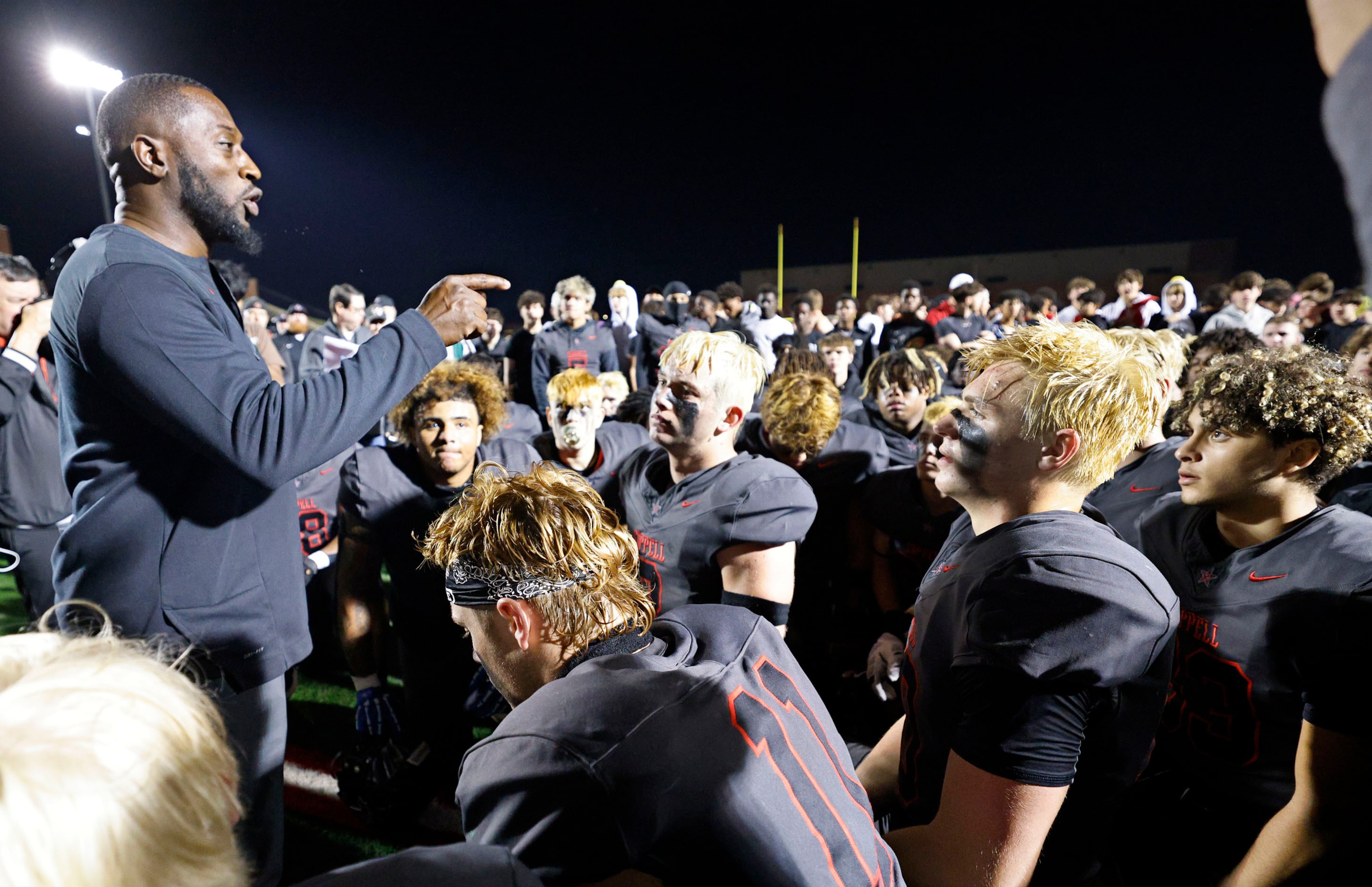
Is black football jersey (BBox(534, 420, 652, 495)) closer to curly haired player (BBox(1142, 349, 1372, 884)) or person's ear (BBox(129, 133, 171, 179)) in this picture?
person's ear (BBox(129, 133, 171, 179))

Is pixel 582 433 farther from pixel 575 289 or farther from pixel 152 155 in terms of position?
pixel 575 289

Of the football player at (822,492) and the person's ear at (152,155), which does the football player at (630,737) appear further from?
the football player at (822,492)

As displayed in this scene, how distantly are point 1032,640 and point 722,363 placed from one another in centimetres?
171

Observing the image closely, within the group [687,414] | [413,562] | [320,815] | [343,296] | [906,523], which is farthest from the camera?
[343,296]

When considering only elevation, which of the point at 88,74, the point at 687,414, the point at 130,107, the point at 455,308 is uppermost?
the point at 88,74

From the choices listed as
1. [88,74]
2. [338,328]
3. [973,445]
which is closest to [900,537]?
[973,445]

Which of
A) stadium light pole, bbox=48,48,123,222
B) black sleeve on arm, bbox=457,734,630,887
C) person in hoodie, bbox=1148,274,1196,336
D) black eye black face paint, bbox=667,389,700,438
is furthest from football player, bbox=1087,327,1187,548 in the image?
stadium light pole, bbox=48,48,123,222

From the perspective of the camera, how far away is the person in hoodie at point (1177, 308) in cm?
Answer: 762

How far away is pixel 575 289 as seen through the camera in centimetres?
709

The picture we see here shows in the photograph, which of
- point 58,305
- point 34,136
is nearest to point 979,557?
point 58,305

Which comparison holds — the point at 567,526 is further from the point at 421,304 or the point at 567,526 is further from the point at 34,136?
the point at 34,136

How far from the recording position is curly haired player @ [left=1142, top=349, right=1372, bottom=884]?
1574 millimetres

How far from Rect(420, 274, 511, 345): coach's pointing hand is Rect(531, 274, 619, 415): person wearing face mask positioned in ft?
17.1

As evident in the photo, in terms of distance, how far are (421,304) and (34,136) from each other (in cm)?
1782
